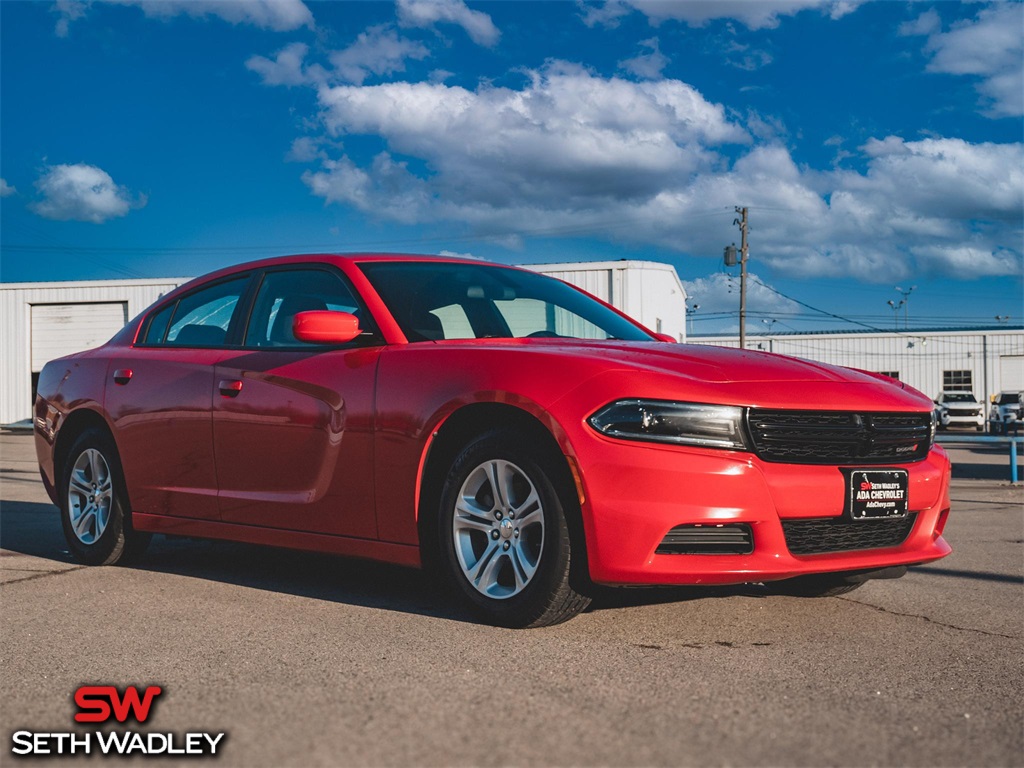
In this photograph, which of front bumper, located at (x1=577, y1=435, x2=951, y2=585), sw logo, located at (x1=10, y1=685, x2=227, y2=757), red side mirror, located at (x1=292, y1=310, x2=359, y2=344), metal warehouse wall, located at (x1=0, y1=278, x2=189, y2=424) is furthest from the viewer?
metal warehouse wall, located at (x1=0, y1=278, x2=189, y2=424)

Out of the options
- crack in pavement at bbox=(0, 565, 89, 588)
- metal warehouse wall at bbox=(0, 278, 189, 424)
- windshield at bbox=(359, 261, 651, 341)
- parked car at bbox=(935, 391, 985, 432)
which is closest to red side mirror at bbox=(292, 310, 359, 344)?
windshield at bbox=(359, 261, 651, 341)

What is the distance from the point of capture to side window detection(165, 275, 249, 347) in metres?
5.50

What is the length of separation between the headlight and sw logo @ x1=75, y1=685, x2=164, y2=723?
5.46 ft

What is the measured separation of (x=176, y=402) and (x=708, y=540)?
2882 millimetres

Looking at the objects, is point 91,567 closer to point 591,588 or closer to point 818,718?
point 591,588

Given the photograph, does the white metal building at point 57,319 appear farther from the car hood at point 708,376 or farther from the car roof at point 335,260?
the car hood at point 708,376

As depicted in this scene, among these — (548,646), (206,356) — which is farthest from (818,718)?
(206,356)

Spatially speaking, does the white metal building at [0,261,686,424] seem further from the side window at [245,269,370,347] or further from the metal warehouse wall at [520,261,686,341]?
the side window at [245,269,370,347]

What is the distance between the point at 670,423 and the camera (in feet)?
12.3

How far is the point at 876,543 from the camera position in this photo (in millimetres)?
4125

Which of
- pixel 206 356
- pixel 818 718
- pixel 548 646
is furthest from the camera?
pixel 206 356

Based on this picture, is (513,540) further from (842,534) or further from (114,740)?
(114,740)

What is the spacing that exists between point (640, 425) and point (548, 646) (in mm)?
812

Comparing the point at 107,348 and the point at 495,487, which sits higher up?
the point at 107,348
